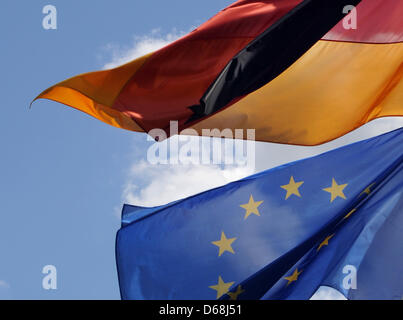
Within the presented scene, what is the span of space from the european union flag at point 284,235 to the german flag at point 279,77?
570 millimetres

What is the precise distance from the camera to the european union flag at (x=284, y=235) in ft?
39.0

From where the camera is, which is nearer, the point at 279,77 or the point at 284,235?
the point at 284,235

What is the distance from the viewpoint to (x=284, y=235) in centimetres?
1226

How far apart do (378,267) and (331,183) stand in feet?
4.45

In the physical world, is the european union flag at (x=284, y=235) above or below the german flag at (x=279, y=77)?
below

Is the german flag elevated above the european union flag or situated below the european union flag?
above

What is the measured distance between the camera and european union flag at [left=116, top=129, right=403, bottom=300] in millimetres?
11883

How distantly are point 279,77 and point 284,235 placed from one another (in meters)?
2.26

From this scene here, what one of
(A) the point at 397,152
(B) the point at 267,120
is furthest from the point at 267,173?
(A) the point at 397,152

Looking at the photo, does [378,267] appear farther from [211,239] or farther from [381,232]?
[211,239]

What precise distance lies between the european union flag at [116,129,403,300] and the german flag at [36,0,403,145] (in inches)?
22.4

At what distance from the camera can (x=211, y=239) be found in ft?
40.8

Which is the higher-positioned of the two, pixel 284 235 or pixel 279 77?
pixel 279 77

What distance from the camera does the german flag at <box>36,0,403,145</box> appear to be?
471 inches
